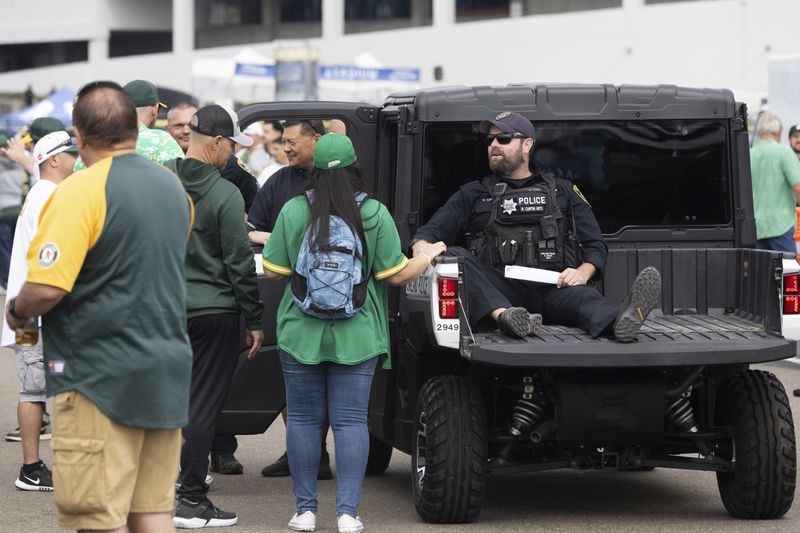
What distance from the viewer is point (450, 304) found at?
7.15 metres

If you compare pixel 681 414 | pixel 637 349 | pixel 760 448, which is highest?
pixel 637 349

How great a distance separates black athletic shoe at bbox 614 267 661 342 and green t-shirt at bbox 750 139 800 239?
21.3 ft

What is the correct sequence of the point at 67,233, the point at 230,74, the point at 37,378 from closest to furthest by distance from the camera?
the point at 67,233 < the point at 37,378 < the point at 230,74

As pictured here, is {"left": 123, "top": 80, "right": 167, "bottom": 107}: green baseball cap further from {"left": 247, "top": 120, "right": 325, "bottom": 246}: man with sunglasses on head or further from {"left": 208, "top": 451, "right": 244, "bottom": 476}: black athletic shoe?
{"left": 208, "top": 451, "right": 244, "bottom": 476}: black athletic shoe

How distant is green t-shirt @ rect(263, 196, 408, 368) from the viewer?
22.8 ft

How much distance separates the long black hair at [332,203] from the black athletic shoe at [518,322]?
2.33ft

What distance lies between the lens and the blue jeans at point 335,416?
7008mm

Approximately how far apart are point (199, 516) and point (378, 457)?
169cm

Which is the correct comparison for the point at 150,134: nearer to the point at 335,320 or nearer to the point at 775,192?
the point at 335,320

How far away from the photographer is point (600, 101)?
7977 mm

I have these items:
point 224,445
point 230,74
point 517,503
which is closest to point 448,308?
point 517,503

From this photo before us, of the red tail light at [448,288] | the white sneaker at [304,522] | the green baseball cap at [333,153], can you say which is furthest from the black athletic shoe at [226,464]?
the green baseball cap at [333,153]

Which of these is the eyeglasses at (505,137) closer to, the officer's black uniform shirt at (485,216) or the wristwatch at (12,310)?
the officer's black uniform shirt at (485,216)

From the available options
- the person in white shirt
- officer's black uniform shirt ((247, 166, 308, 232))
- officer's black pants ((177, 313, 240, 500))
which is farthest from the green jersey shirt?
officer's black pants ((177, 313, 240, 500))
